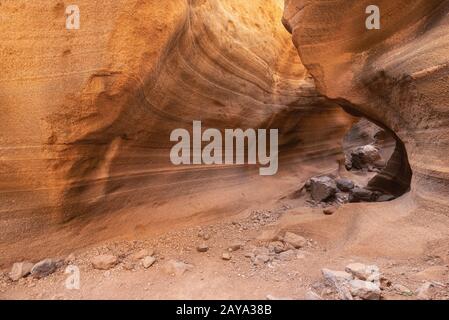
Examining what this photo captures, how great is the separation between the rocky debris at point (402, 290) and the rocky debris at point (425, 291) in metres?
0.05

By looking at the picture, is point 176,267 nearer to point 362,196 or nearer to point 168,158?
point 168,158

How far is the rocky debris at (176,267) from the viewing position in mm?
2410

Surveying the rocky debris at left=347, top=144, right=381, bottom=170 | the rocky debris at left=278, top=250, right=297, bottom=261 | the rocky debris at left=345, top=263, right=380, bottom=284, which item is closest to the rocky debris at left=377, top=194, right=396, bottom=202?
the rocky debris at left=278, top=250, right=297, bottom=261

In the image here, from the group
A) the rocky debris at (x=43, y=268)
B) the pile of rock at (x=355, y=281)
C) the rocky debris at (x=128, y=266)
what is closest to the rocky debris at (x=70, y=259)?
the rocky debris at (x=43, y=268)

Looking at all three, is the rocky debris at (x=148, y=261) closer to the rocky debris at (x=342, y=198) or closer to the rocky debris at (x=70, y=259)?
the rocky debris at (x=70, y=259)

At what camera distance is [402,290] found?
190 centimetres

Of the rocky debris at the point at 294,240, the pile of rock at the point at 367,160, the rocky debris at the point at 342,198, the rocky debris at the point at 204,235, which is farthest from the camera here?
the pile of rock at the point at 367,160

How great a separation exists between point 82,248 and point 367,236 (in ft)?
8.99

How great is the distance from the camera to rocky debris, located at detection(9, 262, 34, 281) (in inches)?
93.7

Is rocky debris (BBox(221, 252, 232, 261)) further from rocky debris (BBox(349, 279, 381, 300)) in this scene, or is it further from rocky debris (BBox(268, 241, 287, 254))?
rocky debris (BBox(349, 279, 381, 300))

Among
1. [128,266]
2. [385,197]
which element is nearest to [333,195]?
[385,197]

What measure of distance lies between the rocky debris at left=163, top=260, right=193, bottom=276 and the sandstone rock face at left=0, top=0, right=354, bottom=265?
907mm

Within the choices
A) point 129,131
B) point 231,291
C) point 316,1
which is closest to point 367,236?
point 231,291

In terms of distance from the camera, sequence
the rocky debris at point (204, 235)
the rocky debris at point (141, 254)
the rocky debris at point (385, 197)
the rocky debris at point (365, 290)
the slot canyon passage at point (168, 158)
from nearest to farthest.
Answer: the rocky debris at point (365, 290) → the slot canyon passage at point (168, 158) → the rocky debris at point (141, 254) → the rocky debris at point (204, 235) → the rocky debris at point (385, 197)
